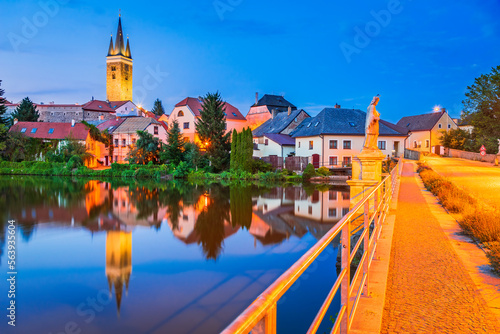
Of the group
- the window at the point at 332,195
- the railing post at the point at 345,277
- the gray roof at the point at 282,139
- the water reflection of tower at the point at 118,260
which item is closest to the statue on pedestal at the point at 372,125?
the water reflection of tower at the point at 118,260

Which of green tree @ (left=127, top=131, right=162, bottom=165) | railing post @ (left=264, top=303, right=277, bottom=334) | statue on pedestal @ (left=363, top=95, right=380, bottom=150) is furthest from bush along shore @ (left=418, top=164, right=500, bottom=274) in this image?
green tree @ (left=127, top=131, right=162, bottom=165)

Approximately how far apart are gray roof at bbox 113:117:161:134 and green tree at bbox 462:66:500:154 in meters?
44.3

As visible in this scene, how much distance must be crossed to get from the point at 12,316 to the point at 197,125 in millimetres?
42889

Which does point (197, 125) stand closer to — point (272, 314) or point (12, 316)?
point (12, 316)

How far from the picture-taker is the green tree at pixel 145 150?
53.8m

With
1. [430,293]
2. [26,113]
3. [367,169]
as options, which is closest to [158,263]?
[367,169]

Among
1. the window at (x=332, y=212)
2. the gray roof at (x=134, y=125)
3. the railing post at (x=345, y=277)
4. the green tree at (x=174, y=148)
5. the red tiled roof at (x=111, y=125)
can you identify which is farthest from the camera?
the red tiled roof at (x=111, y=125)

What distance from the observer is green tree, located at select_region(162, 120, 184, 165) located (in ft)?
169

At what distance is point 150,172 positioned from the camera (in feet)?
168

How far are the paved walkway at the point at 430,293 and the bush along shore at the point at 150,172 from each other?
1373 inches

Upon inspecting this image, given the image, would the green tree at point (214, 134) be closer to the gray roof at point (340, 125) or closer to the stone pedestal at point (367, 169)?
the gray roof at point (340, 125)

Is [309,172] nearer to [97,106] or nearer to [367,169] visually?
[367,169]

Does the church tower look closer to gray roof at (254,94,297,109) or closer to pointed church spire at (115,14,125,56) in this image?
pointed church spire at (115,14,125,56)

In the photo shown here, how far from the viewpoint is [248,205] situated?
24.4 metres
